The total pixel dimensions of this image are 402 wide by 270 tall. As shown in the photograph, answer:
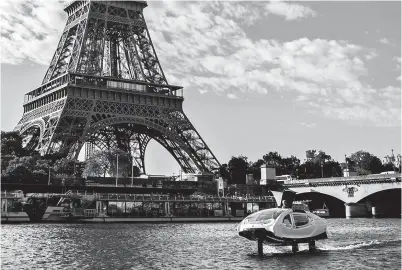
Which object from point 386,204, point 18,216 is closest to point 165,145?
point 18,216

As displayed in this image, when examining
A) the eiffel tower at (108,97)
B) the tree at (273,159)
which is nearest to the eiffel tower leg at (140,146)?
the eiffel tower at (108,97)

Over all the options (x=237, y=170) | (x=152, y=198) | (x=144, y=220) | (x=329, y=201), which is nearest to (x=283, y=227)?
(x=144, y=220)

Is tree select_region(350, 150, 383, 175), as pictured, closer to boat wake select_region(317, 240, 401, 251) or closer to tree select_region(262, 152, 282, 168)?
tree select_region(262, 152, 282, 168)

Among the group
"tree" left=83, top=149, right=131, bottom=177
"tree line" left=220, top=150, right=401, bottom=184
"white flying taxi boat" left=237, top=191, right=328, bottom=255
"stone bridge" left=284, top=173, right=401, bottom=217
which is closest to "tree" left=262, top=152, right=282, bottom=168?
"tree line" left=220, top=150, right=401, bottom=184

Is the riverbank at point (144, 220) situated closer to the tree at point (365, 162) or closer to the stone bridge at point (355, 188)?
the stone bridge at point (355, 188)

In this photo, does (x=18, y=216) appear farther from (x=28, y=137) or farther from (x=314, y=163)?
(x=314, y=163)
